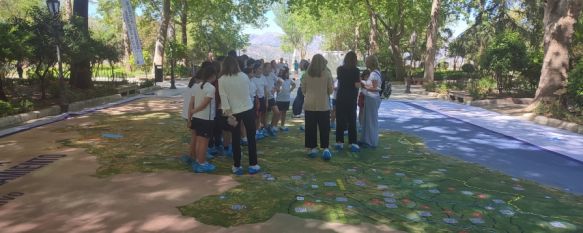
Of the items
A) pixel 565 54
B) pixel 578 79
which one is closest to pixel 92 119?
pixel 578 79

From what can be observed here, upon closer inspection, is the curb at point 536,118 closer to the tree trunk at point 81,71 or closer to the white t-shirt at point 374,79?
the white t-shirt at point 374,79

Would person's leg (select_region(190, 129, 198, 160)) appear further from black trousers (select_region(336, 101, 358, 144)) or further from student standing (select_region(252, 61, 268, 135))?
black trousers (select_region(336, 101, 358, 144))

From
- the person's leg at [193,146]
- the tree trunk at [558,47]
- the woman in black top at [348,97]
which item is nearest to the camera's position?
the person's leg at [193,146]

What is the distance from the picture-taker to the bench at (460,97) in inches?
658

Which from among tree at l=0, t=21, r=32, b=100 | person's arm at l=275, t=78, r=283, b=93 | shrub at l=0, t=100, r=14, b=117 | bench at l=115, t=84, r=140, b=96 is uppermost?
tree at l=0, t=21, r=32, b=100

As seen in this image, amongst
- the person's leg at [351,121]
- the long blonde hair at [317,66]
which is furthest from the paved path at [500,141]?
the long blonde hair at [317,66]

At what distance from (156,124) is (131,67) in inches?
1050

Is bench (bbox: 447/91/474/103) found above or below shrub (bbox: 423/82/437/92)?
below

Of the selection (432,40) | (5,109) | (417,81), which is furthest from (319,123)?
(417,81)

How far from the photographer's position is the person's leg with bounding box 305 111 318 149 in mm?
6938

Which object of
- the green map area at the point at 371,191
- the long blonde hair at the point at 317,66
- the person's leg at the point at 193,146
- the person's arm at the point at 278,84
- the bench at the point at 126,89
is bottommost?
the green map area at the point at 371,191

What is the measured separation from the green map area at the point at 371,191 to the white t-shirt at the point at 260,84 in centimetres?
88

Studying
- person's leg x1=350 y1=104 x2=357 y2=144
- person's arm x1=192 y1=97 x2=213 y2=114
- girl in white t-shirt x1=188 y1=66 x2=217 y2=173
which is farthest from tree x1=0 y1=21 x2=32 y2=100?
person's leg x1=350 y1=104 x2=357 y2=144

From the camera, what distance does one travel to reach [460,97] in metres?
17.3
